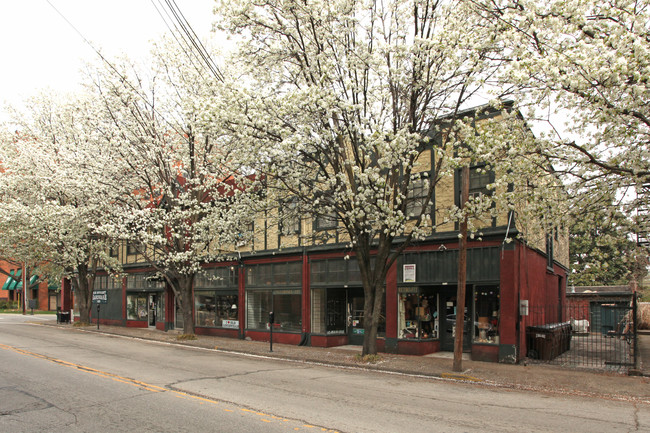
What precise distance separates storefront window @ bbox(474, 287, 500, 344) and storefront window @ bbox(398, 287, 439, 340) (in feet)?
5.62

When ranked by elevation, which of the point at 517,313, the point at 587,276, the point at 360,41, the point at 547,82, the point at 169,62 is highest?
the point at 169,62

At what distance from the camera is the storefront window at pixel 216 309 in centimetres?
2278

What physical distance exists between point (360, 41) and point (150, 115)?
11.5 metres

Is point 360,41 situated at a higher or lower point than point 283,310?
higher

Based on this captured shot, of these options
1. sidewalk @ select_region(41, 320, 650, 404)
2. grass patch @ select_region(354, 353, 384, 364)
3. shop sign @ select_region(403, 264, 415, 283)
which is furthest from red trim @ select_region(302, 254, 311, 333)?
grass patch @ select_region(354, 353, 384, 364)

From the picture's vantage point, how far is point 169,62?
20.0 meters

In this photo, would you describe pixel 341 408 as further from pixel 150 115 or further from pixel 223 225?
pixel 150 115

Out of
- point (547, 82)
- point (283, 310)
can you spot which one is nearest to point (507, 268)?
point (547, 82)

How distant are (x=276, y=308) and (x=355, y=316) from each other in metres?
3.65

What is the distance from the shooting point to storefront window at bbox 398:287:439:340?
1642 cm

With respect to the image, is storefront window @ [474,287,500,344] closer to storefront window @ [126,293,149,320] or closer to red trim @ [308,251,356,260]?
red trim @ [308,251,356,260]

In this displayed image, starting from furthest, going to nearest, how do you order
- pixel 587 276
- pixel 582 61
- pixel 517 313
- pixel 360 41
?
pixel 517 313 → pixel 360 41 → pixel 587 276 → pixel 582 61

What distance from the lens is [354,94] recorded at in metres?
13.6

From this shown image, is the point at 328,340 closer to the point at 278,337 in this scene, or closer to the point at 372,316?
the point at 278,337
